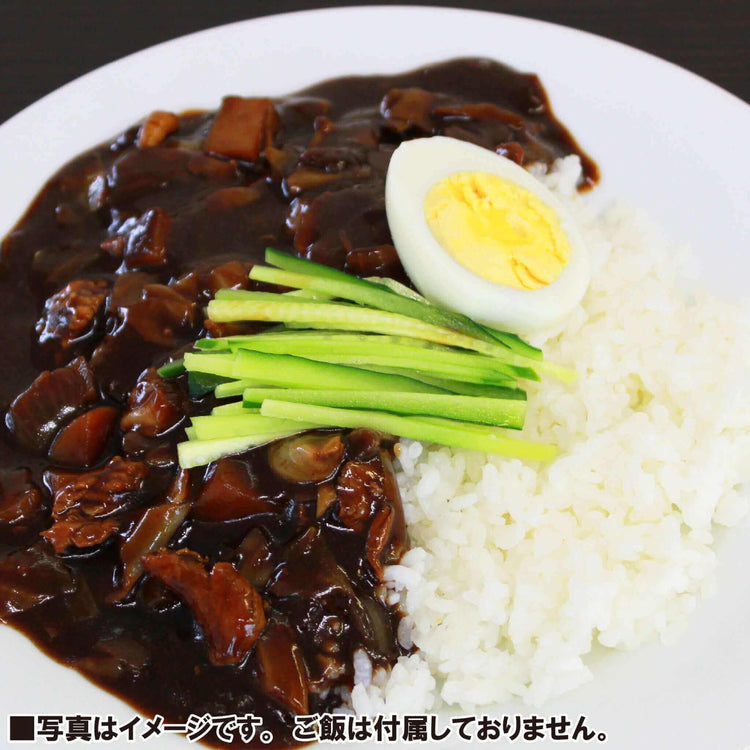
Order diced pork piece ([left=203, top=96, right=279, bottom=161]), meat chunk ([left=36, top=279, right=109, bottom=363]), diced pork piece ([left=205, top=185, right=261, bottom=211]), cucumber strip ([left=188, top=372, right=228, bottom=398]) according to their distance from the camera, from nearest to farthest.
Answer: cucumber strip ([left=188, top=372, right=228, bottom=398]), meat chunk ([left=36, top=279, right=109, bottom=363]), diced pork piece ([left=205, top=185, right=261, bottom=211]), diced pork piece ([left=203, top=96, right=279, bottom=161])

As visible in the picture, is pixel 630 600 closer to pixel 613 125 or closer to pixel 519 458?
pixel 519 458

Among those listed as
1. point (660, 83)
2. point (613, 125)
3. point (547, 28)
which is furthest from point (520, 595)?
point (547, 28)

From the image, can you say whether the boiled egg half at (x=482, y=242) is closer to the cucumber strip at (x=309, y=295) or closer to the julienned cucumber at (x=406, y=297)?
the julienned cucumber at (x=406, y=297)

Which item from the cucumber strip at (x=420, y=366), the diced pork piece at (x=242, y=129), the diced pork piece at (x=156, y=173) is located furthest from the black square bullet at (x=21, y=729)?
the diced pork piece at (x=242, y=129)

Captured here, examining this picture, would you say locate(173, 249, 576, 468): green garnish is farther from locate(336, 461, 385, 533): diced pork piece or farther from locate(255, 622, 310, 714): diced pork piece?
locate(255, 622, 310, 714): diced pork piece

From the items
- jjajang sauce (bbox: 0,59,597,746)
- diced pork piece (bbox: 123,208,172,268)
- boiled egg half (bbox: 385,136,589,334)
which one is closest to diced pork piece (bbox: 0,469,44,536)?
jjajang sauce (bbox: 0,59,597,746)

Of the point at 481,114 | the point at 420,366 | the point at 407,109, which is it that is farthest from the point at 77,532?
the point at 481,114
